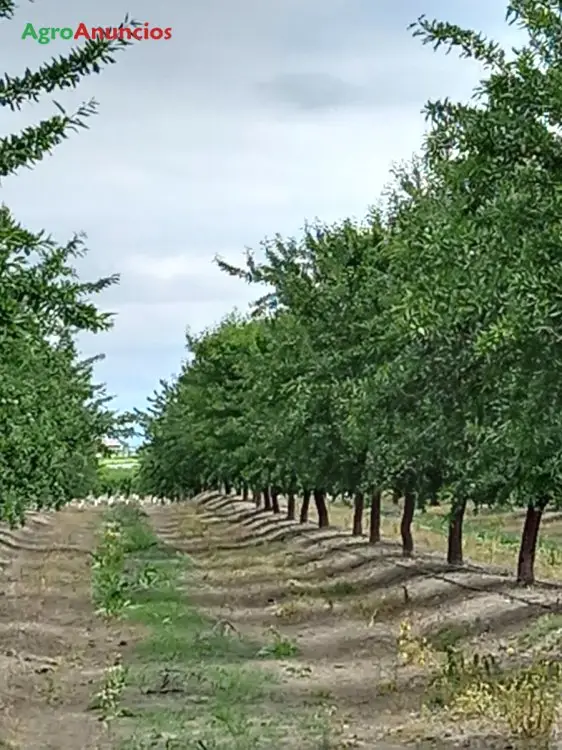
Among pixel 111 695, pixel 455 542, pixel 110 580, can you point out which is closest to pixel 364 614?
pixel 455 542

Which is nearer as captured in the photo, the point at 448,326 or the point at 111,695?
the point at 448,326

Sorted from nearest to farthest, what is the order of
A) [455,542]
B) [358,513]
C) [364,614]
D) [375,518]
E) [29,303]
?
1. [29,303]
2. [364,614]
3. [455,542]
4. [375,518]
5. [358,513]

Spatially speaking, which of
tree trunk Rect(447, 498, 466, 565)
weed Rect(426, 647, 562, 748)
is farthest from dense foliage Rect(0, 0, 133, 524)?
tree trunk Rect(447, 498, 466, 565)

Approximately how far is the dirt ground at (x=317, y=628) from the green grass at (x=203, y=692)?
0.89 ft

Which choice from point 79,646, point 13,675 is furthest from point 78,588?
point 13,675

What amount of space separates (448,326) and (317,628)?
409 inches

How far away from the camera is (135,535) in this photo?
47.9 meters

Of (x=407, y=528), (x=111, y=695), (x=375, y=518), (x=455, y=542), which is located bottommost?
(x=111, y=695)

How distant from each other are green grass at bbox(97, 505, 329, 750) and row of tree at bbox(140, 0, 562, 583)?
336cm

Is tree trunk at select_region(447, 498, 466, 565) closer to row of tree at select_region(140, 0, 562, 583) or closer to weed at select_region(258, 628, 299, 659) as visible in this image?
row of tree at select_region(140, 0, 562, 583)

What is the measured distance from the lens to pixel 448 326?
36.1 feet

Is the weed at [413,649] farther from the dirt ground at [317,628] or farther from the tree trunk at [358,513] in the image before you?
the tree trunk at [358,513]

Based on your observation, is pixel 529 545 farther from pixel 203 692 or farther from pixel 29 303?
pixel 29 303

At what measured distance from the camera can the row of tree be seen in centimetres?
1038
